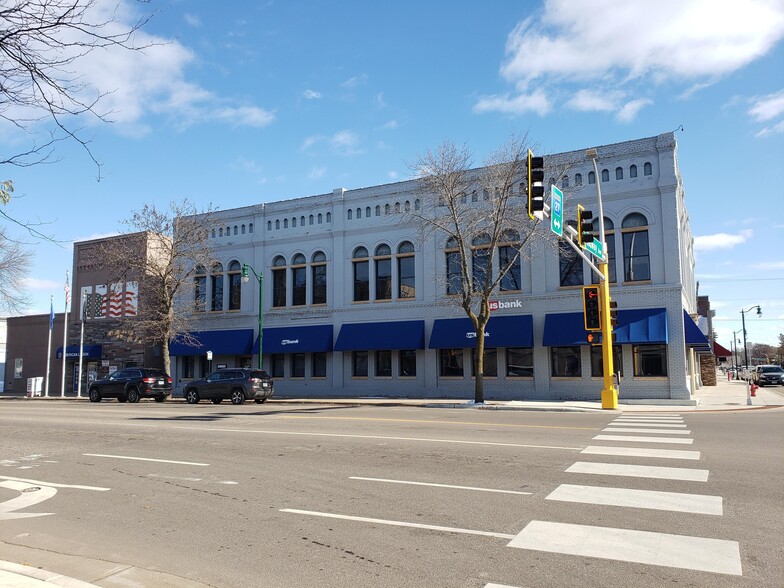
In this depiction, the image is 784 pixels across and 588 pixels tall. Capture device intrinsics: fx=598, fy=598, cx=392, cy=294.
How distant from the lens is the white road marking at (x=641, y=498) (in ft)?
22.8

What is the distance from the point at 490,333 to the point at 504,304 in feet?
5.28

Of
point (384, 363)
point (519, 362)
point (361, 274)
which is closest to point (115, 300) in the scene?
point (361, 274)

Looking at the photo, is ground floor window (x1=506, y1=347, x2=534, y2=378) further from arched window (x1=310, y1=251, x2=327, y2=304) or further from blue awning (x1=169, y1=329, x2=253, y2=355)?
blue awning (x1=169, y1=329, x2=253, y2=355)

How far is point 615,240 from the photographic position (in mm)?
27141

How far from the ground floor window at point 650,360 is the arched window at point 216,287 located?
954 inches

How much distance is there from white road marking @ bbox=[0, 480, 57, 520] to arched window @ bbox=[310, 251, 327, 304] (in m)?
25.0

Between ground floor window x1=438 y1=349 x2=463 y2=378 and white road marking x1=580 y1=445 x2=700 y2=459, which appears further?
ground floor window x1=438 y1=349 x2=463 y2=378

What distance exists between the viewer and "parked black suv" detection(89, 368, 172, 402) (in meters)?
31.4

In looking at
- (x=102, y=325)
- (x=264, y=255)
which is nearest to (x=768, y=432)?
(x=264, y=255)

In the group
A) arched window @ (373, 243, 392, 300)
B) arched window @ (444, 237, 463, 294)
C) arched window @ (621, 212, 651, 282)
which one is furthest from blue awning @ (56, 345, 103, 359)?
arched window @ (621, 212, 651, 282)

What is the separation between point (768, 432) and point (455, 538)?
37.0 feet

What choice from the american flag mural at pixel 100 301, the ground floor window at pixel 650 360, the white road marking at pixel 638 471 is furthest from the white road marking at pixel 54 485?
the american flag mural at pixel 100 301

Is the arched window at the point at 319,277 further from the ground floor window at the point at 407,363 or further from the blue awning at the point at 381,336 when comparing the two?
the ground floor window at the point at 407,363

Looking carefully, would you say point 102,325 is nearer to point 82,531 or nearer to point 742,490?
point 82,531
